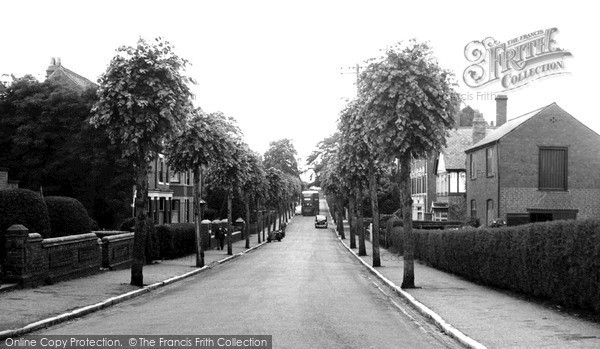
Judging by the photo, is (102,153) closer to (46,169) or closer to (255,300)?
(46,169)

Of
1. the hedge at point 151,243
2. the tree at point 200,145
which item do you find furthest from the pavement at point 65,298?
the tree at point 200,145

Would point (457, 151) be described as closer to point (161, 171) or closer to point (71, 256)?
point (161, 171)

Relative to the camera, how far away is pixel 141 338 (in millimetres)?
10945

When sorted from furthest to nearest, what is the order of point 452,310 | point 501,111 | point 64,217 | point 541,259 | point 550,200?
1. point 501,111
2. point 550,200
3. point 64,217
4. point 541,259
5. point 452,310

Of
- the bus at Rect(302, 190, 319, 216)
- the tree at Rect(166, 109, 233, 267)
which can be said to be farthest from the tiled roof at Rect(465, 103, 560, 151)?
the bus at Rect(302, 190, 319, 216)

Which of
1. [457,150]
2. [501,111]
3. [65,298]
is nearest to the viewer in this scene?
[65,298]

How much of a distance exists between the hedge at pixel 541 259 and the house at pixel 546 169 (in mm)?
19663

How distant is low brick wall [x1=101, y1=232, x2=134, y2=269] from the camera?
26.8 meters

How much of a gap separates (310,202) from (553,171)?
9437cm

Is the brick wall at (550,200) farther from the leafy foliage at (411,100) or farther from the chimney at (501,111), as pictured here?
the leafy foliage at (411,100)

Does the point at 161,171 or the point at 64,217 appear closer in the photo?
the point at 64,217

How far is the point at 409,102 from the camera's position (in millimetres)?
20641

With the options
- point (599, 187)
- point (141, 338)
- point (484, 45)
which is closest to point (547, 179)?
point (599, 187)

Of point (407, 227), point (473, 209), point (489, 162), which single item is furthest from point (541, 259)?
point (473, 209)
